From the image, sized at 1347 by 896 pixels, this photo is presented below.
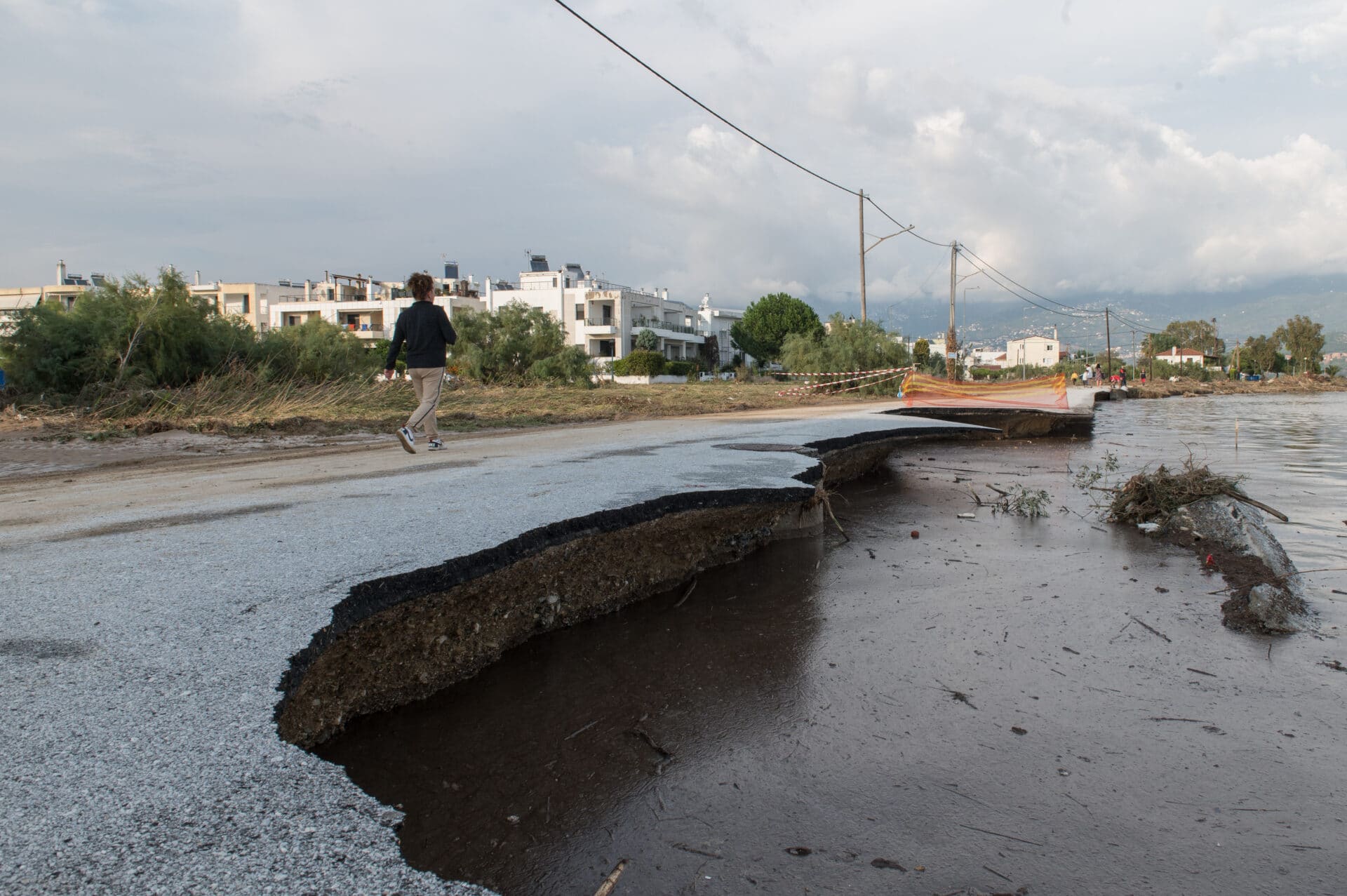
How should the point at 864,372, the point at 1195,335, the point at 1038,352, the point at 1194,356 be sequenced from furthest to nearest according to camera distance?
the point at 1038,352 → the point at 1194,356 → the point at 1195,335 → the point at 864,372

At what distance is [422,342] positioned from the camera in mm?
8648

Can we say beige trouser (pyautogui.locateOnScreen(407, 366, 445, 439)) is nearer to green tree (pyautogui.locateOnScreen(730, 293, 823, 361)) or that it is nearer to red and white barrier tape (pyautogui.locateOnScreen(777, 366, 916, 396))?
red and white barrier tape (pyautogui.locateOnScreen(777, 366, 916, 396))

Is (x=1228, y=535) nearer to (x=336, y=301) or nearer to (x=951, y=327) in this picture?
(x=951, y=327)

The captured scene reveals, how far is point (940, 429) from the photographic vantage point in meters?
11.8

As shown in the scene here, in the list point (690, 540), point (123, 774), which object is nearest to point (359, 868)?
point (123, 774)

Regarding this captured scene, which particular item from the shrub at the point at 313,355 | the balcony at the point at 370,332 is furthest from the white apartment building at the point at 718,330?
the shrub at the point at 313,355

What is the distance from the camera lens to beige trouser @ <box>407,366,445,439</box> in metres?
8.76

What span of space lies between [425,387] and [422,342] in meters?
0.51

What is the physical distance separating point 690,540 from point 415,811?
3166mm

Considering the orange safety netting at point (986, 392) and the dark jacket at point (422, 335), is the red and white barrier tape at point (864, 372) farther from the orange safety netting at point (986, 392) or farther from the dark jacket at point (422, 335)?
the dark jacket at point (422, 335)

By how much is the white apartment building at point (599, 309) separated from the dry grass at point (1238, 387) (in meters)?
37.0

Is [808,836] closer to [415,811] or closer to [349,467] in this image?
[415,811]

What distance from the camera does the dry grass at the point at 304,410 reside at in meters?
12.9

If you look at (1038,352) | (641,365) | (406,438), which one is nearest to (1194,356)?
(1038,352)
